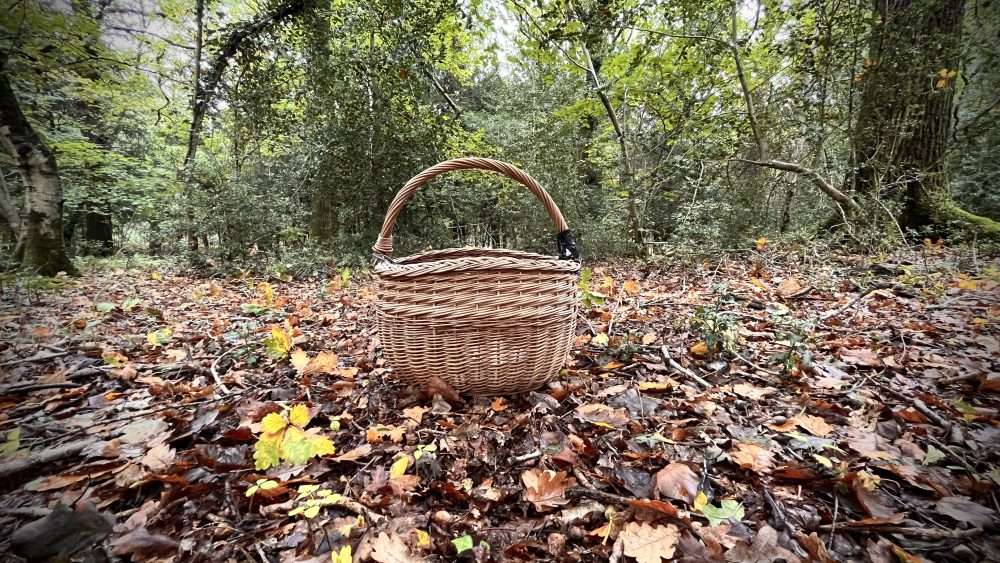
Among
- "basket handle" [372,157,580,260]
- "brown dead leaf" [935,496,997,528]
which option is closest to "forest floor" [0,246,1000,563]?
"brown dead leaf" [935,496,997,528]

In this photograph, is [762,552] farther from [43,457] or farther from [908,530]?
[43,457]

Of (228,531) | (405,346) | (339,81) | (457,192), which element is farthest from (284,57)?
(228,531)

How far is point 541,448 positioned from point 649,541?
408mm

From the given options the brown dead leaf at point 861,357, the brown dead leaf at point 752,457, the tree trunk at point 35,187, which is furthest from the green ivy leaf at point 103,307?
the brown dead leaf at point 861,357

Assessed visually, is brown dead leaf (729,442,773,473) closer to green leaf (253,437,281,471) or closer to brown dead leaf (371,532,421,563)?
brown dead leaf (371,532,421,563)

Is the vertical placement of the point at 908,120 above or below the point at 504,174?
above

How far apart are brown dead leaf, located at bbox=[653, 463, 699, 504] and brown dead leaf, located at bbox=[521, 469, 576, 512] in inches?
8.1

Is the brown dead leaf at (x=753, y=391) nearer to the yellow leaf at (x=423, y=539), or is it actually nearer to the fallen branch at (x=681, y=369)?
the fallen branch at (x=681, y=369)

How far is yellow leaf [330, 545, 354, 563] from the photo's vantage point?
736 millimetres

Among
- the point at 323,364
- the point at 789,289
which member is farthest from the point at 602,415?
the point at 789,289

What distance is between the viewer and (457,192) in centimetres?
623

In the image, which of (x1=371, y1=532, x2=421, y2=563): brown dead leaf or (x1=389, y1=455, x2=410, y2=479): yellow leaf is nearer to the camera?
(x1=371, y1=532, x2=421, y2=563): brown dead leaf

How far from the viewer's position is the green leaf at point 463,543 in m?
0.77

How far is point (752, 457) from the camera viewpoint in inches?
39.0
